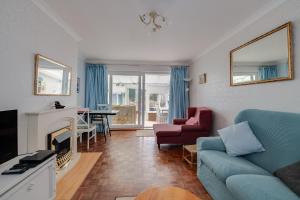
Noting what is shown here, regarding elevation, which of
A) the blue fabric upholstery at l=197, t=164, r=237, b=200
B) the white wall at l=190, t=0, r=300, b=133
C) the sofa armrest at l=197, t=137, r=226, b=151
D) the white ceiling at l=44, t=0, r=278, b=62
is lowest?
the blue fabric upholstery at l=197, t=164, r=237, b=200

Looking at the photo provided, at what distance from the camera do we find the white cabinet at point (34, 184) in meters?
1.28

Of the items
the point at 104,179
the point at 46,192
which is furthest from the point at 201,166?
the point at 46,192

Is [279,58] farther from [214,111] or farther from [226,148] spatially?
[214,111]

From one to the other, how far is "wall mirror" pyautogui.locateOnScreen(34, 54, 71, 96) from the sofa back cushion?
110 inches

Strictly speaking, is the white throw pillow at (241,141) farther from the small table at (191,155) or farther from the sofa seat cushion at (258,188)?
the small table at (191,155)

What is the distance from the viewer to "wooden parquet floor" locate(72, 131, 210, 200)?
2.22m

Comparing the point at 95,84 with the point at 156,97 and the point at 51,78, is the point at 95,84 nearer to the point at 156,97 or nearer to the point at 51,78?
the point at 156,97

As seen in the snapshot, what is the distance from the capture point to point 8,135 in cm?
158

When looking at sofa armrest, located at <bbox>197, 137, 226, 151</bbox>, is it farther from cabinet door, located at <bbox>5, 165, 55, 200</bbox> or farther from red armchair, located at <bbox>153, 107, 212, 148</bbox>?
cabinet door, located at <bbox>5, 165, 55, 200</bbox>

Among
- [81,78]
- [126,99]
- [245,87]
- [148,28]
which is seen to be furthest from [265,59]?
[81,78]

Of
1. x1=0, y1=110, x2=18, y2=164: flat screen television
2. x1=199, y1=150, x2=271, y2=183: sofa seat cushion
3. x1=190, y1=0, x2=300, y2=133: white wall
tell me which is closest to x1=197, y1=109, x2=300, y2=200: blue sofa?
x1=199, y1=150, x2=271, y2=183: sofa seat cushion

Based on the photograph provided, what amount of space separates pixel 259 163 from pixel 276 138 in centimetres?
35

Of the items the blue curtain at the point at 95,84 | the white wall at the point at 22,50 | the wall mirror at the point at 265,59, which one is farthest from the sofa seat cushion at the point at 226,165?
the blue curtain at the point at 95,84

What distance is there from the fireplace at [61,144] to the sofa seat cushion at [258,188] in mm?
2304
